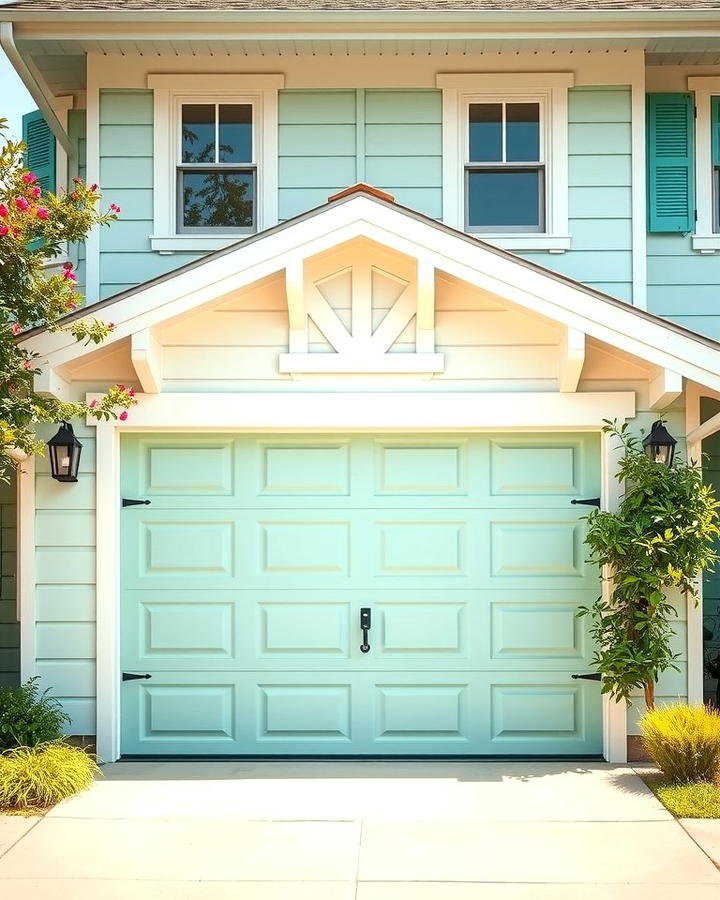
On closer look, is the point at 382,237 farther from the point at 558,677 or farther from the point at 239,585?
the point at 558,677

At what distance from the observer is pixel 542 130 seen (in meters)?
7.87

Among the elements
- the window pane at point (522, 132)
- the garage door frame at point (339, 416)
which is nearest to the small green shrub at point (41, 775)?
the garage door frame at point (339, 416)

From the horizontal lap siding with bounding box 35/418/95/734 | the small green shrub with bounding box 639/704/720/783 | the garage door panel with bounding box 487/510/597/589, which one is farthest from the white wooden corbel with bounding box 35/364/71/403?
the small green shrub with bounding box 639/704/720/783

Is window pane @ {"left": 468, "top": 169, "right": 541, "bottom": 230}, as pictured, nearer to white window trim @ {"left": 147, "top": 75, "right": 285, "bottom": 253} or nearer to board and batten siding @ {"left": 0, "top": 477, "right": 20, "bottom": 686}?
white window trim @ {"left": 147, "top": 75, "right": 285, "bottom": 253}

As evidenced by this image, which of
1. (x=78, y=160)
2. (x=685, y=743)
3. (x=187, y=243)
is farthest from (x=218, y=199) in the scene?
(x=685, y=743)

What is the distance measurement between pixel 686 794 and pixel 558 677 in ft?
4.25

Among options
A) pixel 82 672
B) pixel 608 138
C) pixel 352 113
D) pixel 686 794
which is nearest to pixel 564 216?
pixel 608 138

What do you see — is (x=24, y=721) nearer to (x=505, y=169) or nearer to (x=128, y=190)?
(x=128, y=190)

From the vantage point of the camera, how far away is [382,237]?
21.5 ft

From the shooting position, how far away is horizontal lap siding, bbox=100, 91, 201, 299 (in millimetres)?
7754

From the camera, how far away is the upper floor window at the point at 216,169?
7859 mm

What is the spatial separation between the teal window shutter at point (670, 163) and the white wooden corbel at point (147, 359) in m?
4.05

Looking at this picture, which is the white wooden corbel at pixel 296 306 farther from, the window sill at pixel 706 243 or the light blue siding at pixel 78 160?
the window sill at pixel 706 243

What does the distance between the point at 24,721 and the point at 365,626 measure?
7.45 feet
